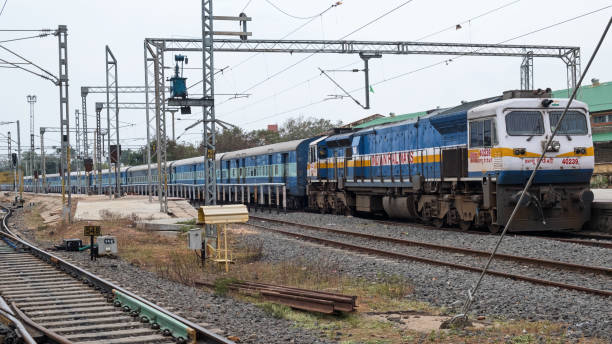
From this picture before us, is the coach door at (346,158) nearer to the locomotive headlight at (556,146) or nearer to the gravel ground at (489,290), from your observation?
the gravel ground at (489,290)

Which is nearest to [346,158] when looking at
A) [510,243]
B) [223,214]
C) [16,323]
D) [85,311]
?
[510,243]

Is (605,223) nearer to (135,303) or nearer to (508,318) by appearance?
(508,318)

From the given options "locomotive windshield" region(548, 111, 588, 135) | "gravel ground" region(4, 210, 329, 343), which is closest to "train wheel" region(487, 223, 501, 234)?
"locomotive windshield" region(548, 111, 588, 135)

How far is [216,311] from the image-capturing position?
8.77 meters

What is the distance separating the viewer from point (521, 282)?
10.7m

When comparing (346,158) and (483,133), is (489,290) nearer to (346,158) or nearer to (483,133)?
(483,133)

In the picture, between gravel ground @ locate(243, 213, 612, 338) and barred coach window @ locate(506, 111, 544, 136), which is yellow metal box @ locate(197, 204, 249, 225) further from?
barred coach window @ locate(506, 111, 544, 136)

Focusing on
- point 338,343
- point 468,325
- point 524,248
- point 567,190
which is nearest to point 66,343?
point 338,343

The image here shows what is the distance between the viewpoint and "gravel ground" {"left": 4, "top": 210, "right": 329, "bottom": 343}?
7.50 meters

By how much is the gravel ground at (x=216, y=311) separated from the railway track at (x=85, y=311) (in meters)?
0.43

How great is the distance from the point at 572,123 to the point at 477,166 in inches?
110

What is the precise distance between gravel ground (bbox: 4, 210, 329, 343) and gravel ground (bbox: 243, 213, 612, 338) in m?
2.70

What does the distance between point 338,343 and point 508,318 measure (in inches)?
100.0

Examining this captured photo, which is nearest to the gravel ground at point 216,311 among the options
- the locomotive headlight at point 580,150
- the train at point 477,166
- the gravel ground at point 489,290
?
the gravel ground at point 489,290
